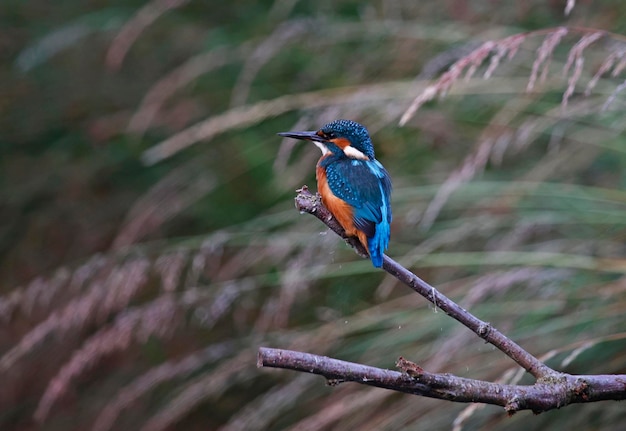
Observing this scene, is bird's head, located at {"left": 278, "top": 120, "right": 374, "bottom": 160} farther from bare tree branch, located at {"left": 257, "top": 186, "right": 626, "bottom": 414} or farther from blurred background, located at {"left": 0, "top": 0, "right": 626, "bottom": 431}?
bare tree branch, located at {"left": 257, "top": 186, "right": 626, "bottom": 414}

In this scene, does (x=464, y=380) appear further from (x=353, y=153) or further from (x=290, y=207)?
(x=290, y=207)

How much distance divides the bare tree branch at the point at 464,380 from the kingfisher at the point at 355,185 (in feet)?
0.74

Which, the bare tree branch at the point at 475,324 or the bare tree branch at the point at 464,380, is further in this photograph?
the bare tree branch at the point at 475,324

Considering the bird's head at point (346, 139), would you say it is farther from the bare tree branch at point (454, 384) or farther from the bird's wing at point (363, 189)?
the bare tree branch at point (454, 384)

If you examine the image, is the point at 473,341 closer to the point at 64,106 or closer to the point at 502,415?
the point at 502,415

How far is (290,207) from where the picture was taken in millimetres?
2594

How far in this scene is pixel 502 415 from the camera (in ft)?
6.40

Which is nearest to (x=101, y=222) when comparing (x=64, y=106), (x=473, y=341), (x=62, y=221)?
(x=62, y=221)

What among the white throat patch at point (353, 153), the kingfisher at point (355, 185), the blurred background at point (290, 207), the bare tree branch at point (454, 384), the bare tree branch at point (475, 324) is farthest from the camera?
the blurred background at point (290, 207)

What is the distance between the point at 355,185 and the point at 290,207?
3.28ft

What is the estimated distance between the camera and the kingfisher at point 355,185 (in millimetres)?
1491

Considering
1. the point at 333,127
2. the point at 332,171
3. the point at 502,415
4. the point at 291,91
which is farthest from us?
the point at 291,91

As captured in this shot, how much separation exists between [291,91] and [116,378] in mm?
997

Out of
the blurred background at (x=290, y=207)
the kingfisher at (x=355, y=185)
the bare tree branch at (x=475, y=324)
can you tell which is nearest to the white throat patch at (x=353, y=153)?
the kingfisher at (x=355, y=185)
